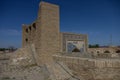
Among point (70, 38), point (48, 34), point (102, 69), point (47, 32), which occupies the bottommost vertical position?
point (102, 69)

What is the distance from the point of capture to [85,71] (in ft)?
16.9

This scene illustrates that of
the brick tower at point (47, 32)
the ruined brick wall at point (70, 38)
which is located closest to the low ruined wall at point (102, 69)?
the brick tower at point (47, 32)

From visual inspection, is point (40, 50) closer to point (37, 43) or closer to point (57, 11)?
point (37, 43)

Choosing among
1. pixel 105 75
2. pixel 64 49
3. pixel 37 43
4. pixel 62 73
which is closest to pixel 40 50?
pixel 37 43

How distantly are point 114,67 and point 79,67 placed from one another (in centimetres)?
168

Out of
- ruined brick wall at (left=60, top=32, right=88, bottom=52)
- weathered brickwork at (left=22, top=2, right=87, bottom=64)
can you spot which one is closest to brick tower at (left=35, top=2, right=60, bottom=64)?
weathered brickwork at (left=22, top=2, right=87, bottom=64)

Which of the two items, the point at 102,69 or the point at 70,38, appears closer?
the point at 102,69

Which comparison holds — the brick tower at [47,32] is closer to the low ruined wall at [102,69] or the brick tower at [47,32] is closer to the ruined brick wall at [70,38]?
the ruined brick wall at [70,38]

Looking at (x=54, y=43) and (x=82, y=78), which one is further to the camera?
(x=54, y=43)

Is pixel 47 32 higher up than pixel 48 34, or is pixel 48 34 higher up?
pixel 47 32

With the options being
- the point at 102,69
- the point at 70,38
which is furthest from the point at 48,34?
the point at 102,69

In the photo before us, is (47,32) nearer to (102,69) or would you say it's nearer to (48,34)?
(48,34)

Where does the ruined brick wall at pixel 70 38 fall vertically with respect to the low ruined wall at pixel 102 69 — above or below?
above

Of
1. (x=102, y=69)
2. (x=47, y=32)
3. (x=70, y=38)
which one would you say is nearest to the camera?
(x=102, y=69)
